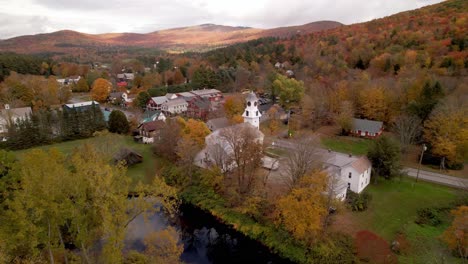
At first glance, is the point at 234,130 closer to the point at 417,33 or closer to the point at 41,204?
the point at 41,204

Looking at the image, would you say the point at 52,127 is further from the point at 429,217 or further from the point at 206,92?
the point at 429,217

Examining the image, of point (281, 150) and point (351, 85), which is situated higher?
point (351, 85)

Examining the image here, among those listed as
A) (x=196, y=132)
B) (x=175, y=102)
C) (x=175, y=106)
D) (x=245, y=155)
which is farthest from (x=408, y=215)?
(x=175, y=102)

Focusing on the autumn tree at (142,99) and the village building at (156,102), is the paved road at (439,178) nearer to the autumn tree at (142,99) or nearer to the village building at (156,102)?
the village building at (156,102)

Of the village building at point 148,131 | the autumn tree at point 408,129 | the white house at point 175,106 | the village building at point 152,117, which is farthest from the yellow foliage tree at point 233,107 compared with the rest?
the autumn tree at point 408,129

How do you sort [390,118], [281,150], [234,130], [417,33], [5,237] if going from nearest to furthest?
[5,237], [234,130], [281,150], [390,118], [417,33]

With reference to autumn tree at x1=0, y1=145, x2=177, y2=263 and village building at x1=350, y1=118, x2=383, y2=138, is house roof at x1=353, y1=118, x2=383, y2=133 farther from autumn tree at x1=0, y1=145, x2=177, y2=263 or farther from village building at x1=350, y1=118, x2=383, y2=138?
autumn tree at x1=0, y1=145, x2=177, y2=263

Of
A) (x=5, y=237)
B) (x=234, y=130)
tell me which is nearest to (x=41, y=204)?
(x=5, y=237)
